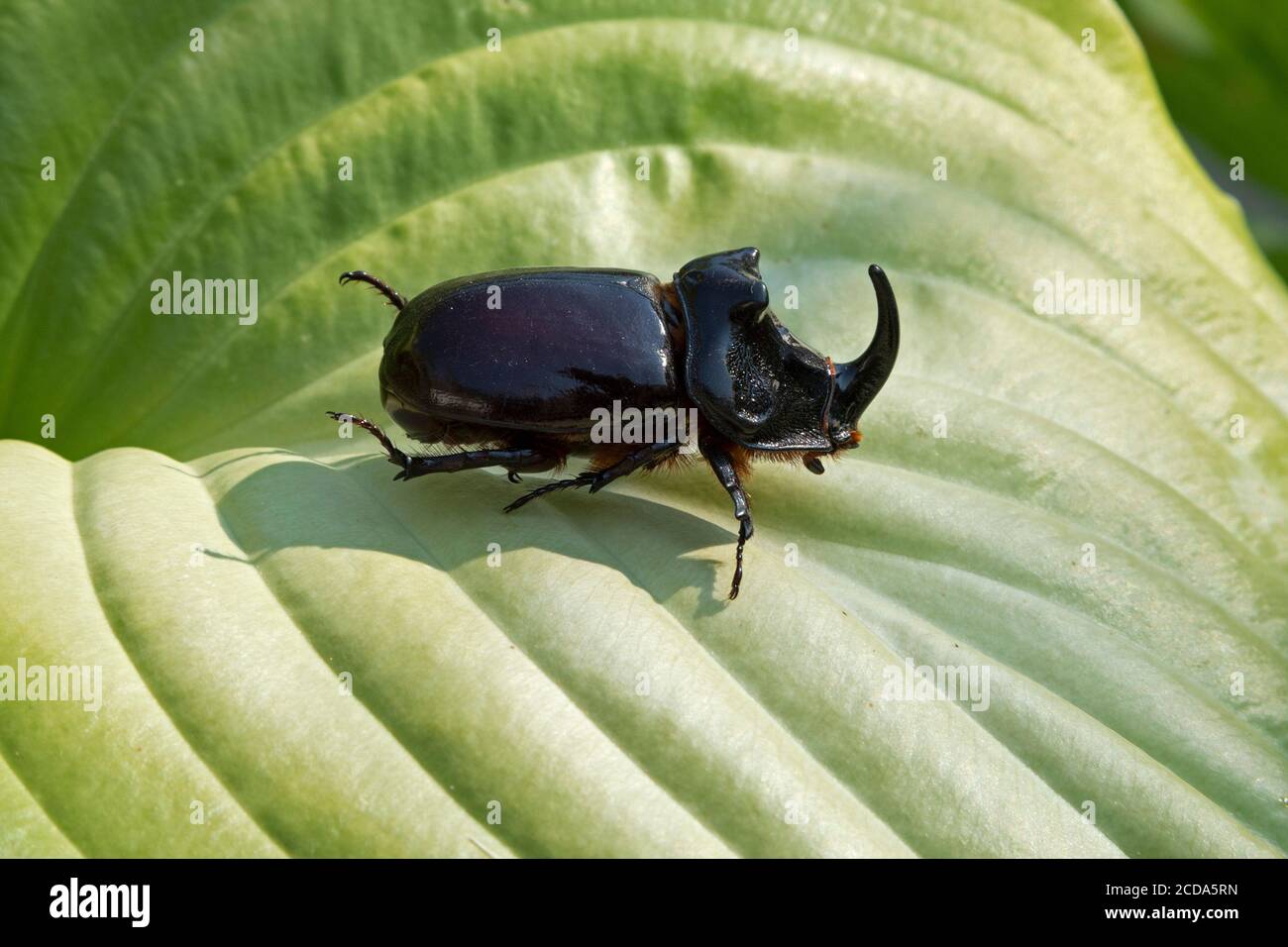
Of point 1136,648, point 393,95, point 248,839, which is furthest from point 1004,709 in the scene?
point 393,95

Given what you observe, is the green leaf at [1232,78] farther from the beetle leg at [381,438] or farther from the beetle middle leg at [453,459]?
the beetle leg at [381,438]

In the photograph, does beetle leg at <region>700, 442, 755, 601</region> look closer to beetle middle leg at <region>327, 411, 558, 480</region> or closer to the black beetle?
the black beetle

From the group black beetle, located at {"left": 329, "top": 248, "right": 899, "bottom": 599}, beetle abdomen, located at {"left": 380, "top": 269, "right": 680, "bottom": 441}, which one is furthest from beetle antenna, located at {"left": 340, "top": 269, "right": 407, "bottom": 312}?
beetle abdomen, located at {"left": 380, "top": 269, "right": 680, "bottom": 441}

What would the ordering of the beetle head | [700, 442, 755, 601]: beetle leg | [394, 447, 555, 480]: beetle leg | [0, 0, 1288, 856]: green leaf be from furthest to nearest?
the beetle head, [394, 447, 555, 480]: beetle leg, [700, 442, 755, 601]: beetle leg, [0, 0, 1288, 856]: green leaf

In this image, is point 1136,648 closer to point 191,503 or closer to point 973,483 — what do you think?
point 973,483

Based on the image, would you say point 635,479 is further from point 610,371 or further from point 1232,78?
point 1232,78

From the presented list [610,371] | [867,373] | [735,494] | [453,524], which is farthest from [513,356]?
[867,373]
